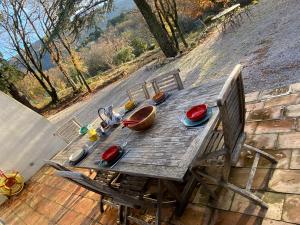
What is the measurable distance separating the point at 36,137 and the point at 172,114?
419 centimetres

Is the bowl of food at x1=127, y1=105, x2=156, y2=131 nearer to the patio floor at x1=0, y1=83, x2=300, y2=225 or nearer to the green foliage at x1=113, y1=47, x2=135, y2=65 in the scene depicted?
the patio floor at x1=0, y1=83, x2=300, y2=225

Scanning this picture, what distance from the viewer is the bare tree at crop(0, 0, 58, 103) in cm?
1388

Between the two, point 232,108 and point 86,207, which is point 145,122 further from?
point 86,207

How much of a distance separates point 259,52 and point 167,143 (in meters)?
4.24

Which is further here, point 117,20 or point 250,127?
point 117,20

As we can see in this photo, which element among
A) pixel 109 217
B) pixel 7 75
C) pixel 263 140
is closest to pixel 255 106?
pixel 263 140

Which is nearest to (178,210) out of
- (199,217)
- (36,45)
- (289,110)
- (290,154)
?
(199,217)

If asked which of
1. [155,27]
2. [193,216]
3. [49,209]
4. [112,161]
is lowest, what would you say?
[49,209]

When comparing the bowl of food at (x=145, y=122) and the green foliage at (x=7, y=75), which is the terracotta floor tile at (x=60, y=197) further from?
the green foliage at (x=7, y=75)

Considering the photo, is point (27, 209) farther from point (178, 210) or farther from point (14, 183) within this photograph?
point (178, 210)

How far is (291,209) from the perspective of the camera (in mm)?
1930

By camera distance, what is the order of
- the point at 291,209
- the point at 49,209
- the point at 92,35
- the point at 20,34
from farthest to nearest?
the point at 92,35
the point at 20,34
the point at 49,209
the point at 291,209

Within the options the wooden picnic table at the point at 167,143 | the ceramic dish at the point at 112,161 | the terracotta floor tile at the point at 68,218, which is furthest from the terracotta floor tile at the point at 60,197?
the ceramic dish at the point at 112,161

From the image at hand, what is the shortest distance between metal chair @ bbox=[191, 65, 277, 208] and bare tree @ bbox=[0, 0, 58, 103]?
13.3m
